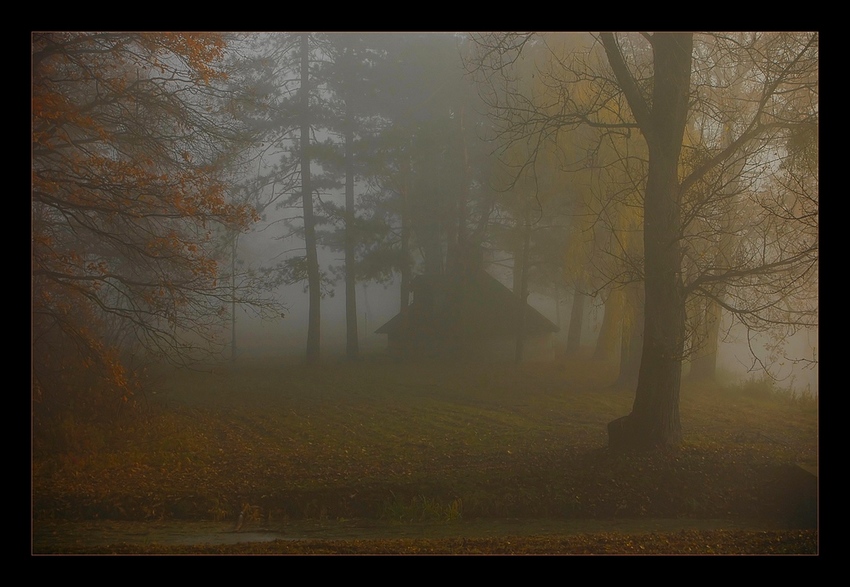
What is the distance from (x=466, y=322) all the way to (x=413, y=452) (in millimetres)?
1170

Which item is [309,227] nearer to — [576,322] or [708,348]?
[576,322]

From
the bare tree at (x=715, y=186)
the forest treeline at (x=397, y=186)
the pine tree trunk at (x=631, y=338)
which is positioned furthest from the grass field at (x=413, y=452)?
the bare tree at (x=715, y=186)

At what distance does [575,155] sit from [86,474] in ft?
16.0

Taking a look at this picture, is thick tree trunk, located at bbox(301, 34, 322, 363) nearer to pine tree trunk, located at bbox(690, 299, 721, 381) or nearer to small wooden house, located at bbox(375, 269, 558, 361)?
small wooden house, located at bbox(375, 269, 558, 361)

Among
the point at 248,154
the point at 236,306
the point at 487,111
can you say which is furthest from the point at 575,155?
the point at 236,306

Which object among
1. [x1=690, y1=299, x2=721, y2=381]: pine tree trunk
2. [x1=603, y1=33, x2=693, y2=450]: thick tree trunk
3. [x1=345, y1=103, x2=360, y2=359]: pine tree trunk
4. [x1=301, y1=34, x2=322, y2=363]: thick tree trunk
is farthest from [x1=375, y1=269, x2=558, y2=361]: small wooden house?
[x1=690, y1=299, x2=721, y2=381]: pine tree trunk

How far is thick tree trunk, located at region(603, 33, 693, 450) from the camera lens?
4902 mm

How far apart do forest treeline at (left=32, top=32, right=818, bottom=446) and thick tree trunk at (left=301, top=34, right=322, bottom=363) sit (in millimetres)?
16

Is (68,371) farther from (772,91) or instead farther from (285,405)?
(772,91)

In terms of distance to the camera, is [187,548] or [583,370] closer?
[187,548]

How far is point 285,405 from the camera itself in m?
4.99

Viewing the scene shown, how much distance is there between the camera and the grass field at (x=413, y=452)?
15.4ft

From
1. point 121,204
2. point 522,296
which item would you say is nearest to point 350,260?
point 522,296

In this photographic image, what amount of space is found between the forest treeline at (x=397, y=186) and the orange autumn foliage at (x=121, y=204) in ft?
0.05
